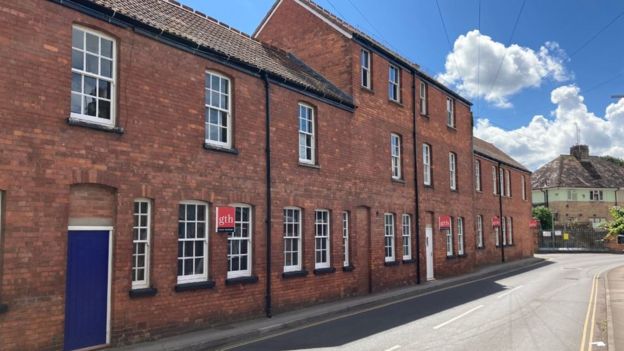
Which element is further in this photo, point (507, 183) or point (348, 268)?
point (507, 183)

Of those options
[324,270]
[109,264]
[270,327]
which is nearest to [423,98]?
[324,270]

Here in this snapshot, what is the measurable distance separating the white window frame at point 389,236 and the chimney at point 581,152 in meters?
52.5

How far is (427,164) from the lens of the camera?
23.9 m

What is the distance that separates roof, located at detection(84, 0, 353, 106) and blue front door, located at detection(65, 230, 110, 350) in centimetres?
443

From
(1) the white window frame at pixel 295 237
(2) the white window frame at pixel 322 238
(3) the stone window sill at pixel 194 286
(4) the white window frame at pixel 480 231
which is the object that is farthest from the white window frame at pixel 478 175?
(3) the stone window sill at pixel 194 286

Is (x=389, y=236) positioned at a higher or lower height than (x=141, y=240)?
lower

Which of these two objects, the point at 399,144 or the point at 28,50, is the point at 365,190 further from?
the point at 28,50

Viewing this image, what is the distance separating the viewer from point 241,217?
522 inches

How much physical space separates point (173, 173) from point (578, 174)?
59.8 metres

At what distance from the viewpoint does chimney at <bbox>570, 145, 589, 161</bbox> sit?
6425cm

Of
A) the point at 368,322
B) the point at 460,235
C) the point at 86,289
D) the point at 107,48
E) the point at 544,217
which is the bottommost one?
the point at 368,322

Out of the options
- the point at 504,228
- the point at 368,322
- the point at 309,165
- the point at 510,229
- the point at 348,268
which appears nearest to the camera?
the point at 368,322

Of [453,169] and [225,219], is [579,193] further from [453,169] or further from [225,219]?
[225,219]

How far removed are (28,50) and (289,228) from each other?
323 inches
